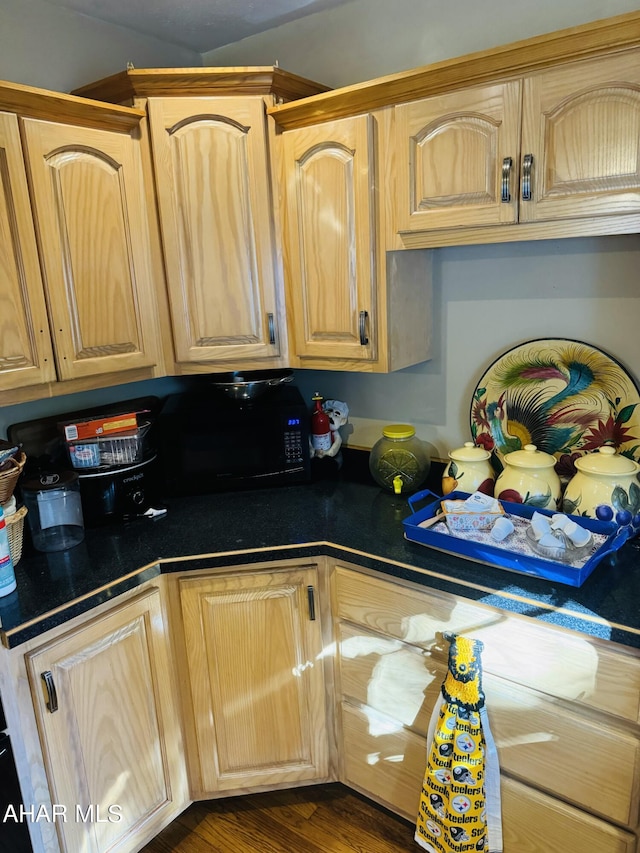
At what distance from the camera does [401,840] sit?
179cm

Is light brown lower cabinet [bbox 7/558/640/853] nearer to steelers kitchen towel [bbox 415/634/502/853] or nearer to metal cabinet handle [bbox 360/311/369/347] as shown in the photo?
steelers kitchen towel [bbox 415/634/502/853]

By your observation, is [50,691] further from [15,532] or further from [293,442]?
[293,442]

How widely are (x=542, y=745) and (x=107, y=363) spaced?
1556mm

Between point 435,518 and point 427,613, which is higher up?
point 435,518

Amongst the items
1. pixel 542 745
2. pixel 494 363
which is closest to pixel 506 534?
pixel 542 745

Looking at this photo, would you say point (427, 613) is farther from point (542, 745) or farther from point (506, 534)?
point (542, 745)

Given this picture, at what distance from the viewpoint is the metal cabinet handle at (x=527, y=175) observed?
1499 mm

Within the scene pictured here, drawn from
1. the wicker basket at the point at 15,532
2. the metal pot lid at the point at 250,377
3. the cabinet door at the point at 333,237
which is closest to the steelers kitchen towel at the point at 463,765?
the cabinet door at the point at 333,237

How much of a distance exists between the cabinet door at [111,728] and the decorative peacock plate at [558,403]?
1.16m

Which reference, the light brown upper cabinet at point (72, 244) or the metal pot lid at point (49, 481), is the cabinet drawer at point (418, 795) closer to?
the metal pot lid at point (49, 481)

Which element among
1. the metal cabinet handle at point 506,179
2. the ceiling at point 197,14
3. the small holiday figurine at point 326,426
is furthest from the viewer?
the small holiday figurine at point 326,426

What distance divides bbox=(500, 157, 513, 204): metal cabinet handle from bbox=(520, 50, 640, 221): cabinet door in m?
0.04

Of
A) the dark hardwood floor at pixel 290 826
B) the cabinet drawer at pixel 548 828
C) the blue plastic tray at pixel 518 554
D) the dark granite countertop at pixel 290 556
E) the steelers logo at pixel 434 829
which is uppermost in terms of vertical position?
the blue plastic tray at pixel 518 554

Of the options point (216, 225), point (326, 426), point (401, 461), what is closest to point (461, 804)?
point (401, 461)
